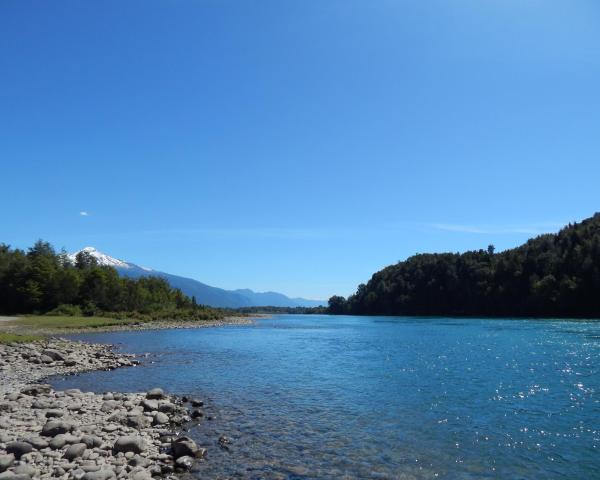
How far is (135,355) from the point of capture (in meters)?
42.7

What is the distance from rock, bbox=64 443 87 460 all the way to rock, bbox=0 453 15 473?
146 cm

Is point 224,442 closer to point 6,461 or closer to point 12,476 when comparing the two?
point 6,461

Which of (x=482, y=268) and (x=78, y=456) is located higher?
(x=482, y=268)

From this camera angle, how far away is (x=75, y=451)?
1375 centimetres

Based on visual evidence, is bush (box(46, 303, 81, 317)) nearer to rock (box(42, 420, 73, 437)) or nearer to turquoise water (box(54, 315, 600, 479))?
turquoise water (box(54, 315, 600, 479))

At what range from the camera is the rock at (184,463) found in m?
13.9

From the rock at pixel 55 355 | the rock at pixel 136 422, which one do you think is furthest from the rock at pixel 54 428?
the rock at pixel 55 355

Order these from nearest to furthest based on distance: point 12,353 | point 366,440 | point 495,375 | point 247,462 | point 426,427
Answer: point 247,462, point 366,440, point 426,427, point 495,375, point 12,353

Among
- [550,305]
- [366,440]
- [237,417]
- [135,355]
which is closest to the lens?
[366,440]

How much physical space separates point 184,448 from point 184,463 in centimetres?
81

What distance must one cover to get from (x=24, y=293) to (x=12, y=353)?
75752 millimetres

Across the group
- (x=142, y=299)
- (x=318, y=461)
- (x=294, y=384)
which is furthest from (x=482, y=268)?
(x=318, y=461)

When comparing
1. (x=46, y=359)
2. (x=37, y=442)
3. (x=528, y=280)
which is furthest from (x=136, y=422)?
(x=528, y=280)

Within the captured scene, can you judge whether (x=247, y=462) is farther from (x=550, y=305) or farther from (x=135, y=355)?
(x=550, y=305)
